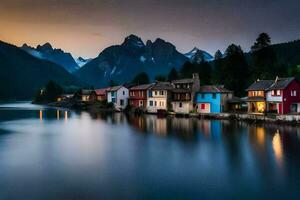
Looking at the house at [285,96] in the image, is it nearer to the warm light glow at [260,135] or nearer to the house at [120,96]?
the warm light glow at [260,135]

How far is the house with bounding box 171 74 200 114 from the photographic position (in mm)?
67312

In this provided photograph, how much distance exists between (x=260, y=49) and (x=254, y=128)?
45432 millimetres

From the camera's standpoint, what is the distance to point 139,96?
267 ft

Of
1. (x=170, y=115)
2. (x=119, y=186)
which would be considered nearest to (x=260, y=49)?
(x=170, y=115)

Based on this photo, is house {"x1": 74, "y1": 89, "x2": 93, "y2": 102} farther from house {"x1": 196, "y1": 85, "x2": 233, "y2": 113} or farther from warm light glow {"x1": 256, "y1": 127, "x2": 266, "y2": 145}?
warm light glow {"x1": 256, "y1": 127, "x2": 266, "y2": 145}

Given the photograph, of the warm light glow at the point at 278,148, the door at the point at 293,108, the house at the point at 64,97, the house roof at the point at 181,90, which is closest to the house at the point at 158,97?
the house roof at the point at 181,90

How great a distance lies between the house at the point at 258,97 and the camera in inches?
2231

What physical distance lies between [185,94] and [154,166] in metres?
44.7

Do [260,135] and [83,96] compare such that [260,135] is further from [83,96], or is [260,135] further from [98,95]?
[83,96]

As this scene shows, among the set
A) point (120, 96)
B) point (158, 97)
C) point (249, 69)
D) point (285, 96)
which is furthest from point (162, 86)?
point (285, 96)

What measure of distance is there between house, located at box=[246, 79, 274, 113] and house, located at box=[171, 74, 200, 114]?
1224 centimetres

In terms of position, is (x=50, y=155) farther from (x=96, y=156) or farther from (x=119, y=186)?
(x=119, y=186)

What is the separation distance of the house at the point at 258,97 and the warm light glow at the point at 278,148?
60.1 ft

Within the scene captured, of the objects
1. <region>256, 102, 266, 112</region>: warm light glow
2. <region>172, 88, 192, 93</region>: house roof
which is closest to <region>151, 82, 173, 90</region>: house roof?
<region>172, 88, 192, 93</region>: house roof
